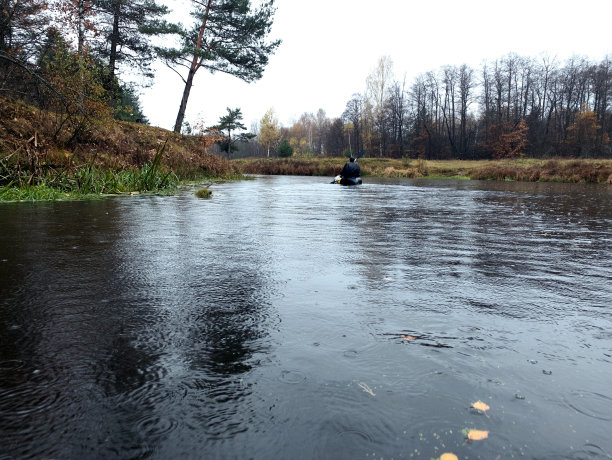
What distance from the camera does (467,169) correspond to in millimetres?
44531

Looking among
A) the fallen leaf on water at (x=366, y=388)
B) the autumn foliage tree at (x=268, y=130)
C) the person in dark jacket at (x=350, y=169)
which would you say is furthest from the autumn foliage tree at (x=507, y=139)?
the fallen leaf on water at (x=366, y=388)

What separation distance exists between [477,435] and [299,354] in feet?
2.97

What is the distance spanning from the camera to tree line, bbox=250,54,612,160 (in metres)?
59.9

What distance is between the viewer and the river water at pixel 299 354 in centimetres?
152

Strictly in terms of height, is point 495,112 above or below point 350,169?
above

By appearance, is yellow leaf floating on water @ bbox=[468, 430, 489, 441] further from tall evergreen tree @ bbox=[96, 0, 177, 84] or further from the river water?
tall evergreen tree @ bbox=[96, 0, 177, 84]

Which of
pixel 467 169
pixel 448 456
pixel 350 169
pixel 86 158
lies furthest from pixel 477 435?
pixel 467 169

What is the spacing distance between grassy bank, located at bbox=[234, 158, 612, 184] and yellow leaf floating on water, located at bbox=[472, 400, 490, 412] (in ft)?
92.2

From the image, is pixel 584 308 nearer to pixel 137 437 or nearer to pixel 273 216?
pixel 137 437

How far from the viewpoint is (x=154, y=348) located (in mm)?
2201

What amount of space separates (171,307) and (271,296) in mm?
732

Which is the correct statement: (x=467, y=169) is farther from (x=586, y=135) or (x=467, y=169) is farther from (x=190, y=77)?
(x=190, y=77)

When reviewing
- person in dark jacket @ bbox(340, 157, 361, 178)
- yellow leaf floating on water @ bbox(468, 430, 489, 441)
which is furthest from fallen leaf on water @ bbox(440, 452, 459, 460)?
person in dark jacket @ bbox(340, 157, 361, 178)

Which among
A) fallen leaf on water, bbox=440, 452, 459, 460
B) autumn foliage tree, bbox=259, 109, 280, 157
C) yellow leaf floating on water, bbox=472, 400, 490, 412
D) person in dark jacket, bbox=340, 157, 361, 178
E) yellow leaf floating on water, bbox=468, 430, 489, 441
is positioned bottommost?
fallen leaf on water, bbox=440, 452, 459, 460
